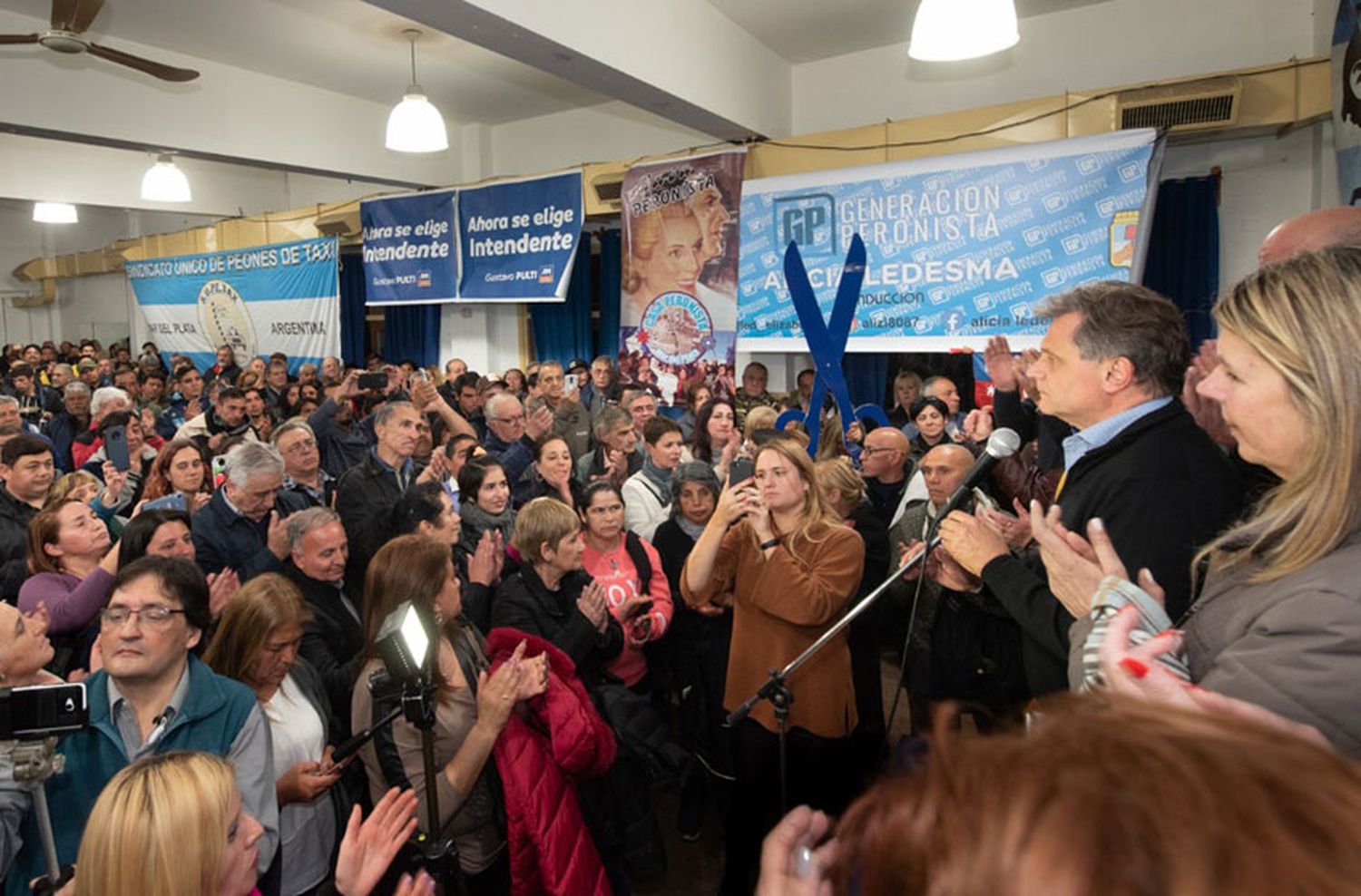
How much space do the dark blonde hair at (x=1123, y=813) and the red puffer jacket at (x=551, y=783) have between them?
171 cm

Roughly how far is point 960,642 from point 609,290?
6912mm

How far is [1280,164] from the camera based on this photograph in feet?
18.2

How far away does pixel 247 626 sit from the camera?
80.0 inches

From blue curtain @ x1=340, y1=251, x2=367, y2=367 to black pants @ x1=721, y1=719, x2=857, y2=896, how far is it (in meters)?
10.3

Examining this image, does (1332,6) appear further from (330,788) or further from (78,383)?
(78,383)

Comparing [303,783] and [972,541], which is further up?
[972,541]

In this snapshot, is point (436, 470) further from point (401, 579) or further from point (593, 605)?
point (401, 579)

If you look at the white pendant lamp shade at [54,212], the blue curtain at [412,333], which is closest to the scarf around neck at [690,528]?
the blue curtain at [412,333]

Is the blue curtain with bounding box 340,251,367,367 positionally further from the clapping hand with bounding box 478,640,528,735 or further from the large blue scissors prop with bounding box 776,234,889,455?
the clapping hand with bounding box 478,640,528,735

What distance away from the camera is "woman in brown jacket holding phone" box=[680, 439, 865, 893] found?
2.37 meters

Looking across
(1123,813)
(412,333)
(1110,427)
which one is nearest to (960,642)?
(1110,427)

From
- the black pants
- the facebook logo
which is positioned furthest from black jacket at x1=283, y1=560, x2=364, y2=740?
the facebook logo

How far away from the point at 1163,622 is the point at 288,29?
7027 mm

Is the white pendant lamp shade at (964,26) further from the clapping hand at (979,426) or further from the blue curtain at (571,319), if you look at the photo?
the blue curtain at (571,319)
